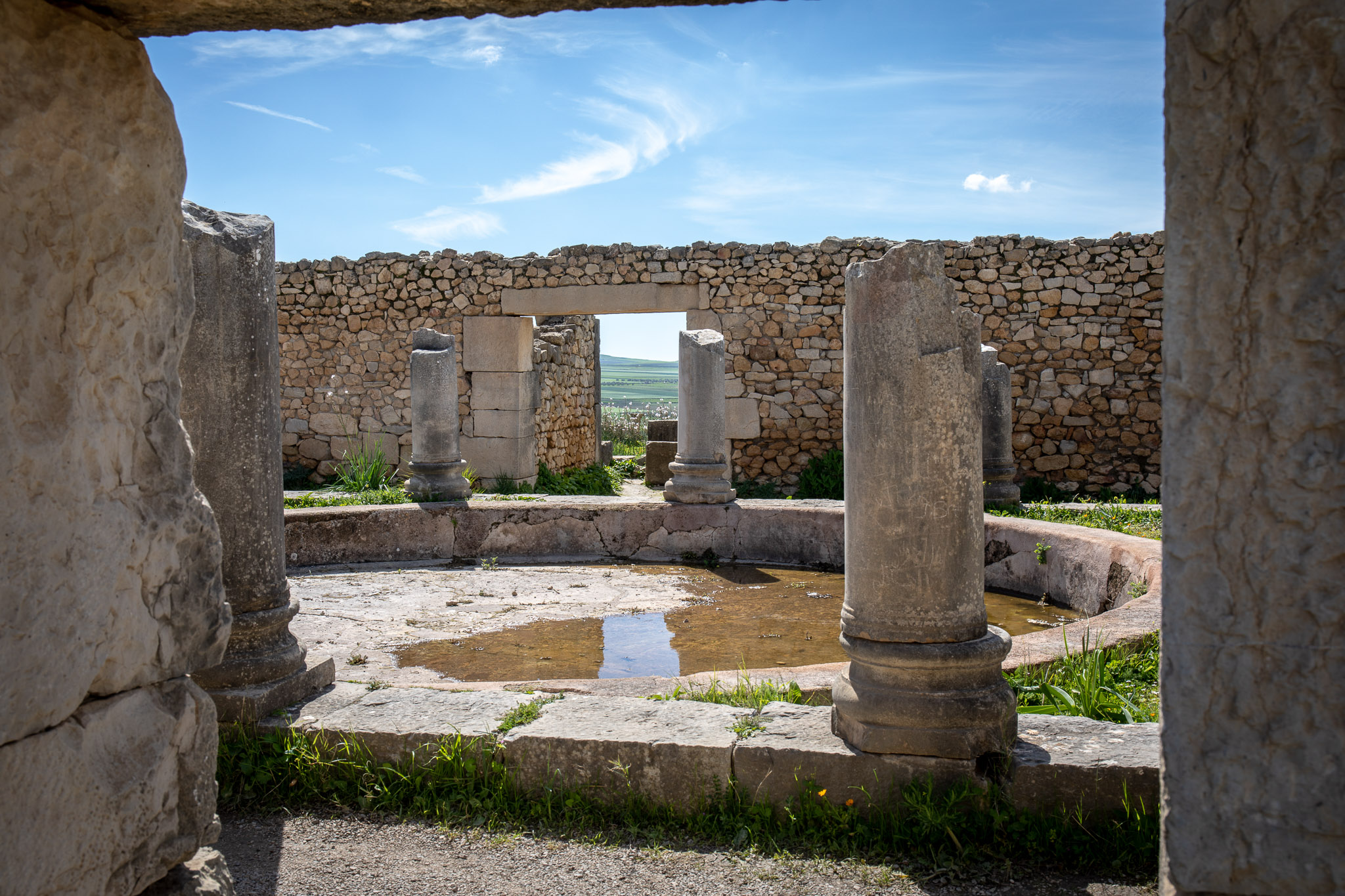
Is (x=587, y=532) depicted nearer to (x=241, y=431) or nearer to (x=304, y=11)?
(x=241, y=431)

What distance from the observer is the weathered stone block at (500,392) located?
1160 cm

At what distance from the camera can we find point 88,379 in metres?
1.50

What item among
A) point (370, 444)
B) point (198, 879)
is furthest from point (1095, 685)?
point (370, 444)

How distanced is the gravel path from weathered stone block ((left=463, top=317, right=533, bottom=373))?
362 inches

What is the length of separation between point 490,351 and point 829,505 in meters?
5.90

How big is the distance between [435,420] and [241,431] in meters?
5.12

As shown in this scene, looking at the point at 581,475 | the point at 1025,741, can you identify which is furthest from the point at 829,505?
the point at 581,475

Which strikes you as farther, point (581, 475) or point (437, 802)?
point (581, 475)

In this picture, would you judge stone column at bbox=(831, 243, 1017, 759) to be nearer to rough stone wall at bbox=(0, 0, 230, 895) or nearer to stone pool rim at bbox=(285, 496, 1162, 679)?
rough stone wall at bbox=(0, 0, 230, 895)

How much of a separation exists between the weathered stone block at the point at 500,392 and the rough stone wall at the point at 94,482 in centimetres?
991

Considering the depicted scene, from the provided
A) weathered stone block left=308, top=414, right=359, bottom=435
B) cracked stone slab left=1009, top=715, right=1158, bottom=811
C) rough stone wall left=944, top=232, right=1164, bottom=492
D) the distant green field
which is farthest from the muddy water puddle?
the distant green field

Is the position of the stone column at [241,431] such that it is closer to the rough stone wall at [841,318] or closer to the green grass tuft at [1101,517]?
the green grass tuft at [1101,517]

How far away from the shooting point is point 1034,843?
258cm

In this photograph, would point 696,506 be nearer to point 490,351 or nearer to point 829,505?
point 829,505
